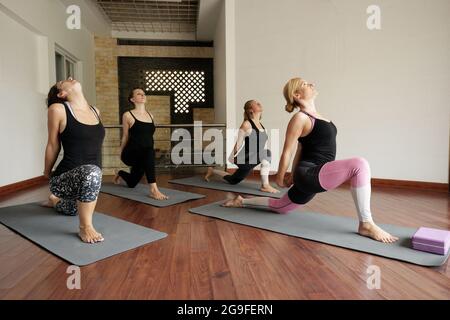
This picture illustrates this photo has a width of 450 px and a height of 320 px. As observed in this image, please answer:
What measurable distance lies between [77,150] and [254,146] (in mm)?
1876

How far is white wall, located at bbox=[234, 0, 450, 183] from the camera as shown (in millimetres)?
3566

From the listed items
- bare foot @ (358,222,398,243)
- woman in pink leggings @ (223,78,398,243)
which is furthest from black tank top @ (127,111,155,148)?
bare foot @ (358,222,398,243)

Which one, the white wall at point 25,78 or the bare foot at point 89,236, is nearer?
the bare foot at point 89,236

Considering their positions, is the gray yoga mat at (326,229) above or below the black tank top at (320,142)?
below

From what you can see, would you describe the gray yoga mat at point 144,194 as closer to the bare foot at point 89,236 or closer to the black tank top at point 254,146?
the black tank top at point 254,146

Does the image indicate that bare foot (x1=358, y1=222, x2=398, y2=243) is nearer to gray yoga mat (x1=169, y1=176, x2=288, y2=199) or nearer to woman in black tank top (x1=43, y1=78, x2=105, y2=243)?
gray yoga mat (x1=169, y1=176, x2=288, y2=199)

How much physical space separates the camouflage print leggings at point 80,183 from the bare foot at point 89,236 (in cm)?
17

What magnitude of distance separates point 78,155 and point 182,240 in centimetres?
84

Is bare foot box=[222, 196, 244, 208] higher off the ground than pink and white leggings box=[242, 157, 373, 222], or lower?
lower

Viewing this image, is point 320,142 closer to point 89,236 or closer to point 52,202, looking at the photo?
point 89,236

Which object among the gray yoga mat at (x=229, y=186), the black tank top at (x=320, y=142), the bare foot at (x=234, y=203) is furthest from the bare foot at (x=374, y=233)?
the gray yoga mat at (x=229, y=186)

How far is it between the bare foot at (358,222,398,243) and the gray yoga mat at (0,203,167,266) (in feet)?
3.87

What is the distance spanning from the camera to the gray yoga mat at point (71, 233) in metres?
1.68
